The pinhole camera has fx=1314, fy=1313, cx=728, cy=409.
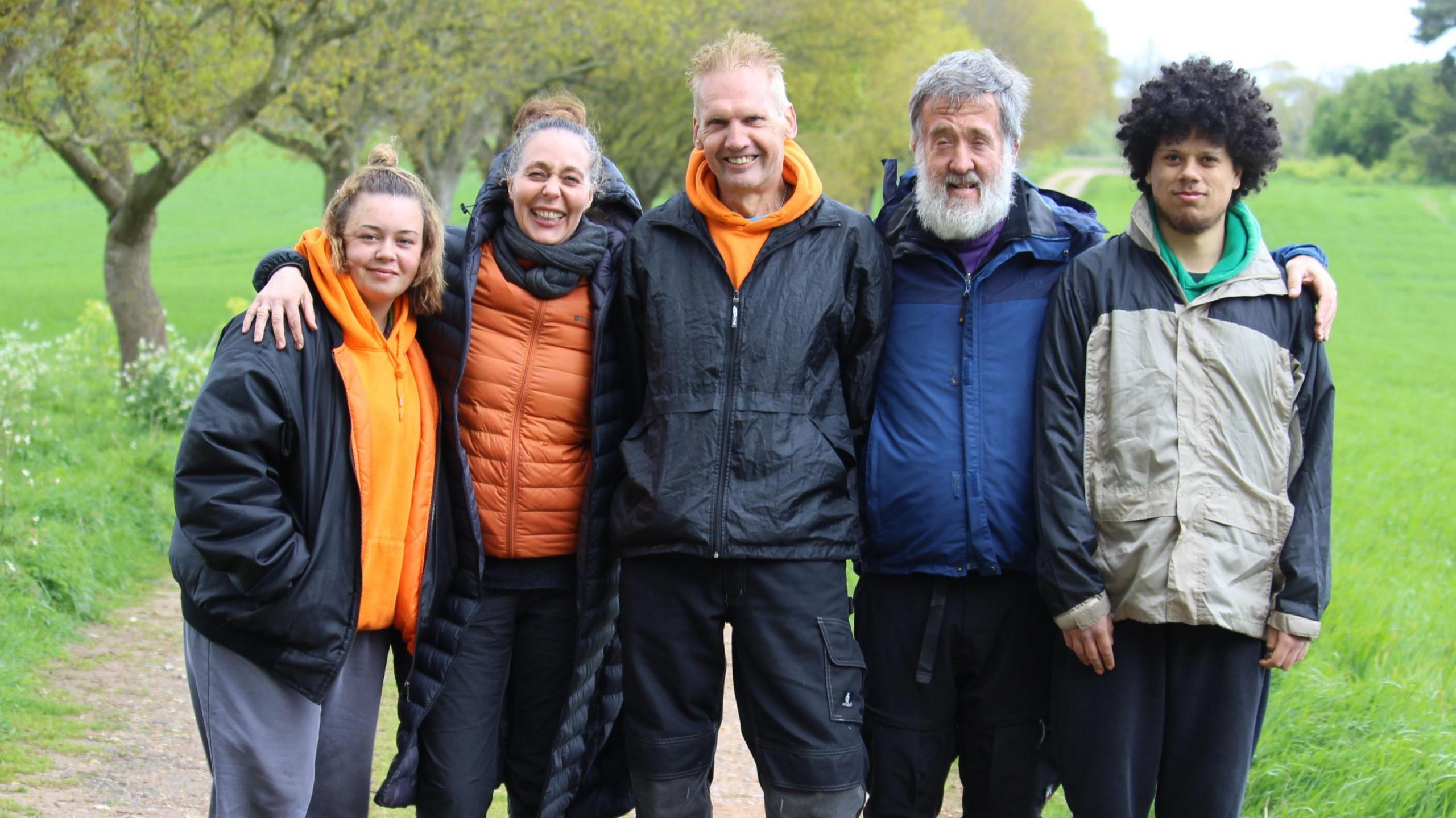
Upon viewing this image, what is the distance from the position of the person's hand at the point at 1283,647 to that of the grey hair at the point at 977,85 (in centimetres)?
148

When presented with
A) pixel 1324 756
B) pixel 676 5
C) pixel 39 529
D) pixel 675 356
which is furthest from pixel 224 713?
pixel 676 5

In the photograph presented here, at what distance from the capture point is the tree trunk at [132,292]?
11.5 metres

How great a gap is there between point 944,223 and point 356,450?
65.7 inches

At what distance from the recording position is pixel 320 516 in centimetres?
322

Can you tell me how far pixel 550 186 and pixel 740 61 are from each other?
2.07ft

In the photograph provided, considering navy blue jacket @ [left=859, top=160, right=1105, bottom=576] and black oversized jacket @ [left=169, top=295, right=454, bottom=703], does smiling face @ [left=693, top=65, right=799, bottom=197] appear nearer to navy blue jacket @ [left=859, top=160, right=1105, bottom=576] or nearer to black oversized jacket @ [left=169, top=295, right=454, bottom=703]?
navy blue jacket @ [left=859, top=160, right=1105, bottom=576]

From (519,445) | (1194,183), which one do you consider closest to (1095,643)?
(1194,183)

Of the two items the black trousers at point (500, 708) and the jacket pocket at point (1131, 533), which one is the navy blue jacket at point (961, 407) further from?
the black trousers at point (500, 708)

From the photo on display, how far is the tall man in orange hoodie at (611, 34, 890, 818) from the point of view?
3.45m

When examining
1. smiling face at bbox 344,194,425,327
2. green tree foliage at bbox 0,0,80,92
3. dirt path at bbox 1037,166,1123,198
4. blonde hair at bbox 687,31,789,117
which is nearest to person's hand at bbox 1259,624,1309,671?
blonde hair at bbox 687,31,789,117

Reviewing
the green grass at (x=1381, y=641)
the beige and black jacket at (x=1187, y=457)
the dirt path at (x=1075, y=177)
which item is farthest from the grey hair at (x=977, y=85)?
the dirt path at (x=1075, y=177)

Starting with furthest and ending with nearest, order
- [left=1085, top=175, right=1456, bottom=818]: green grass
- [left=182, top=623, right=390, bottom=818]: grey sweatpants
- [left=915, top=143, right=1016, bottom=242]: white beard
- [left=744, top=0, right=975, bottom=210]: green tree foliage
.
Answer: [left=744, top=0, right=975, bottom=210]: green tree foliage
[left=1085, top=175, right=1456, bottom=818]: green grass
[left=915, top=143, right=1016, bottom=242]: white beard
[left=182, top=623, right=390, bottom=818]: grey sweatpants

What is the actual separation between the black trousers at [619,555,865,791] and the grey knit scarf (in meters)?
0.80

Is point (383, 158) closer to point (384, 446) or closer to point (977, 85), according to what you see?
point (384, 446)
